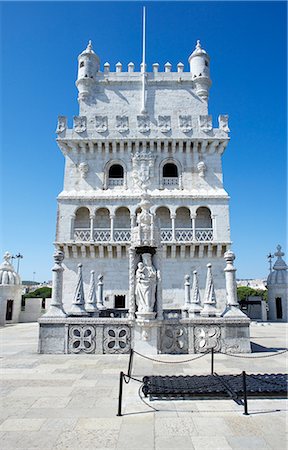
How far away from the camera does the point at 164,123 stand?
31016 millimetres

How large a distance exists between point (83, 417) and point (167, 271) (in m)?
23.0

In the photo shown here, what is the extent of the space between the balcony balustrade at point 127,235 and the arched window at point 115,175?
434 centimetres

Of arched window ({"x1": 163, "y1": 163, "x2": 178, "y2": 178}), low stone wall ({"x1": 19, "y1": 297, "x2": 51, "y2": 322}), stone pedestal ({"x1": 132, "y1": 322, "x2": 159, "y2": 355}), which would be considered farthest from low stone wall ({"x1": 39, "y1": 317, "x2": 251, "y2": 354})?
low stone wall ({"x1": 19, "y1": 297, "x2": 51, "y2": 322})

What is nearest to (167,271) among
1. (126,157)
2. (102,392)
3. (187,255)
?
(187,255)

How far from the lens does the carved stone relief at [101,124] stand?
30.9m

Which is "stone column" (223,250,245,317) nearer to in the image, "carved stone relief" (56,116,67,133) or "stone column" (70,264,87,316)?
"stone column" (70,264,87,316)

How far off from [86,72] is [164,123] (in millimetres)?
8804

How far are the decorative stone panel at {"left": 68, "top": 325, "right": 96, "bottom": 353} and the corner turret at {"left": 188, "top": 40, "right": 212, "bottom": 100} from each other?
86.1 feet

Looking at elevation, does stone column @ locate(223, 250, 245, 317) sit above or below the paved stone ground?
above

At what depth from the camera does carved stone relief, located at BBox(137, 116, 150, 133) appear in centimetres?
3078

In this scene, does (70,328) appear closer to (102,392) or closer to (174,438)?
(102,392)

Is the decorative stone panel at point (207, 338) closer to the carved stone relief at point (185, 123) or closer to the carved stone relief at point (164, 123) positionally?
the carved stone relief at point (164, 123)

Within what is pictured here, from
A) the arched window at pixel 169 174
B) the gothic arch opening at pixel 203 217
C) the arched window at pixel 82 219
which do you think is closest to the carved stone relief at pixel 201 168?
the arched window at pixel 169 174

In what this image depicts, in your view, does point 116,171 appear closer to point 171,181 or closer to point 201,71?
point 171,181
